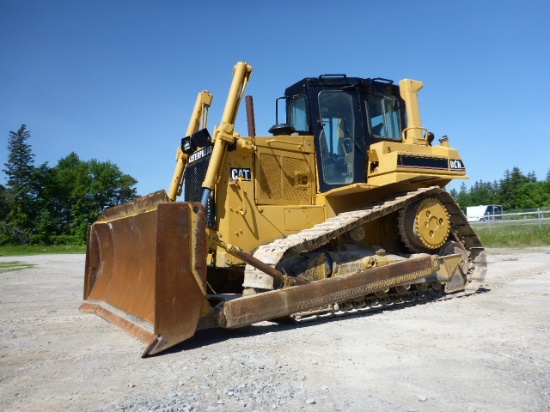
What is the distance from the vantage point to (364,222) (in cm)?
649

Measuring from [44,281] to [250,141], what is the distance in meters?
9.34

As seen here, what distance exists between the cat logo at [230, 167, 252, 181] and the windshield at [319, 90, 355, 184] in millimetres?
1282

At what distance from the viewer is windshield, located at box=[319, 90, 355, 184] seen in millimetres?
7070

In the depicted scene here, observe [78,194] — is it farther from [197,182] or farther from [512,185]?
[512,185]

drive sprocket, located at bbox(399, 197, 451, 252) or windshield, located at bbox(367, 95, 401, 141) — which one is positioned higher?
windshield, located at bbox(367, 95, 401, 141)

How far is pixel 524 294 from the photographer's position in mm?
7637

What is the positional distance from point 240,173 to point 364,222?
6.29 feet

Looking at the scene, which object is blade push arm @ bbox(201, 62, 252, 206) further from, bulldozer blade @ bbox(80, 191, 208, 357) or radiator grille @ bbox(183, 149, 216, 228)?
bulldozer blade @ bbox(80, 191, 208, 357)

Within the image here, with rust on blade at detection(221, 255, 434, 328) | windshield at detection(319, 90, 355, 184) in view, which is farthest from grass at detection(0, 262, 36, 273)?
rust on blade at detection(221, 255, 434, 328)

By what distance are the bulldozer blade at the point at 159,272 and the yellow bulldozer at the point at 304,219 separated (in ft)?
0.08

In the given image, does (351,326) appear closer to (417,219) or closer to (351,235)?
(351,235)

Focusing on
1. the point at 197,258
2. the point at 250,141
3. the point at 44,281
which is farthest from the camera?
the point at 44,281

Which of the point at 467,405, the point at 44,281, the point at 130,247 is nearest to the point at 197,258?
the point at 130,247

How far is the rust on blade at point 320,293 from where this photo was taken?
4.95 metres
